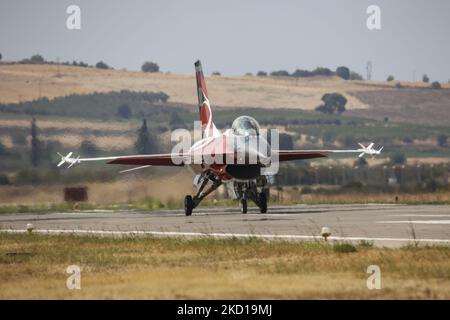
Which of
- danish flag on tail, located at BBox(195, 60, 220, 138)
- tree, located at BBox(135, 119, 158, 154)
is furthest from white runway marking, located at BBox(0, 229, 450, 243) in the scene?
tree, located at BBox(135, 119, 158, 154)

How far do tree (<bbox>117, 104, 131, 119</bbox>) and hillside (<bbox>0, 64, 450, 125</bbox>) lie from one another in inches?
718

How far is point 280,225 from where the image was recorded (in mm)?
34219

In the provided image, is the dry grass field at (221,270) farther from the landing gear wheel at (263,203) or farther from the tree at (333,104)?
the tree at (333,104)

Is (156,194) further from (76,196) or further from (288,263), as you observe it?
(288,263)

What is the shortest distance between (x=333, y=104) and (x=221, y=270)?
471 feet

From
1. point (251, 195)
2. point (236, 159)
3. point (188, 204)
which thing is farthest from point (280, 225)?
point (188, 204)

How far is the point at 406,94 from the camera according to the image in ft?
547

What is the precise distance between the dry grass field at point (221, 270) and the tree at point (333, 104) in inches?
5314

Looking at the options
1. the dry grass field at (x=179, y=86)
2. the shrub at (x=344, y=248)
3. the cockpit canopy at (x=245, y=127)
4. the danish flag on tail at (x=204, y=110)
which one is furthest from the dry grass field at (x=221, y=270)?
the dry grass field at (x=179, y=86)

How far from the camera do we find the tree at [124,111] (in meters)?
97.2

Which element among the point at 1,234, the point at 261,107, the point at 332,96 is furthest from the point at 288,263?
the point at 332,96

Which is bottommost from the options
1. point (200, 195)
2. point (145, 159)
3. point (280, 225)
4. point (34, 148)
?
point (280, 225)

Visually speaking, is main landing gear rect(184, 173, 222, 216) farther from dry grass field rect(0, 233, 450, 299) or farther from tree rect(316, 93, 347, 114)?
tree rect(316, 93, 347, 114)

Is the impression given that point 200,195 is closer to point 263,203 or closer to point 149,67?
point 263,203
